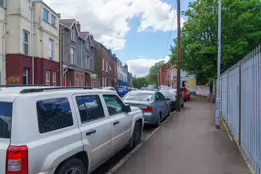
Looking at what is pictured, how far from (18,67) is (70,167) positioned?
15620 mm

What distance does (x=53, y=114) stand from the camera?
3.21 meters

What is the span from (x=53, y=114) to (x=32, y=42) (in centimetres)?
1735

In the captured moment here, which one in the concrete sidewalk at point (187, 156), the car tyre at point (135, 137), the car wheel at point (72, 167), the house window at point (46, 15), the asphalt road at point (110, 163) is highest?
the house window at point (46, 15)

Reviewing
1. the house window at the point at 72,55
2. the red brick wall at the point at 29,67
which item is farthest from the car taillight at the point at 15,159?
the house window at the point at 72,55

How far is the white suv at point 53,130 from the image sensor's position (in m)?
2.70

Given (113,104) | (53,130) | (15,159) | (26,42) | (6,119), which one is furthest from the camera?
(26,42)


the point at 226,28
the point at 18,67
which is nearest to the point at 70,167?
the point at 18,67

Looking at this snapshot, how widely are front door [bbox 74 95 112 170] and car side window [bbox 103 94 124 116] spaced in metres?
0.34

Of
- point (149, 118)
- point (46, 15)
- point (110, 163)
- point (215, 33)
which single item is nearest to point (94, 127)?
point (110, 163)

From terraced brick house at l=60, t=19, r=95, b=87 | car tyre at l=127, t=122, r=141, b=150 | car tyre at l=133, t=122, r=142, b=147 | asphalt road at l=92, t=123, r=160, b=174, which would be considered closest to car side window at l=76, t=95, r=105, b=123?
asphalt road at l=92, t=123, r=160, b=174

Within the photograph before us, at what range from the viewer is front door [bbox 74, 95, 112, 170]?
3.77m

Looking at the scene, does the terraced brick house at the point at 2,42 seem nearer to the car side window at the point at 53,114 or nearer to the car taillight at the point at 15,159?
the car side window at the point at 53,114

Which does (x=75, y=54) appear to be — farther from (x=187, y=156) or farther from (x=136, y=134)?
(x=187, y=156)

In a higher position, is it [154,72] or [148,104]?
[154,72]
